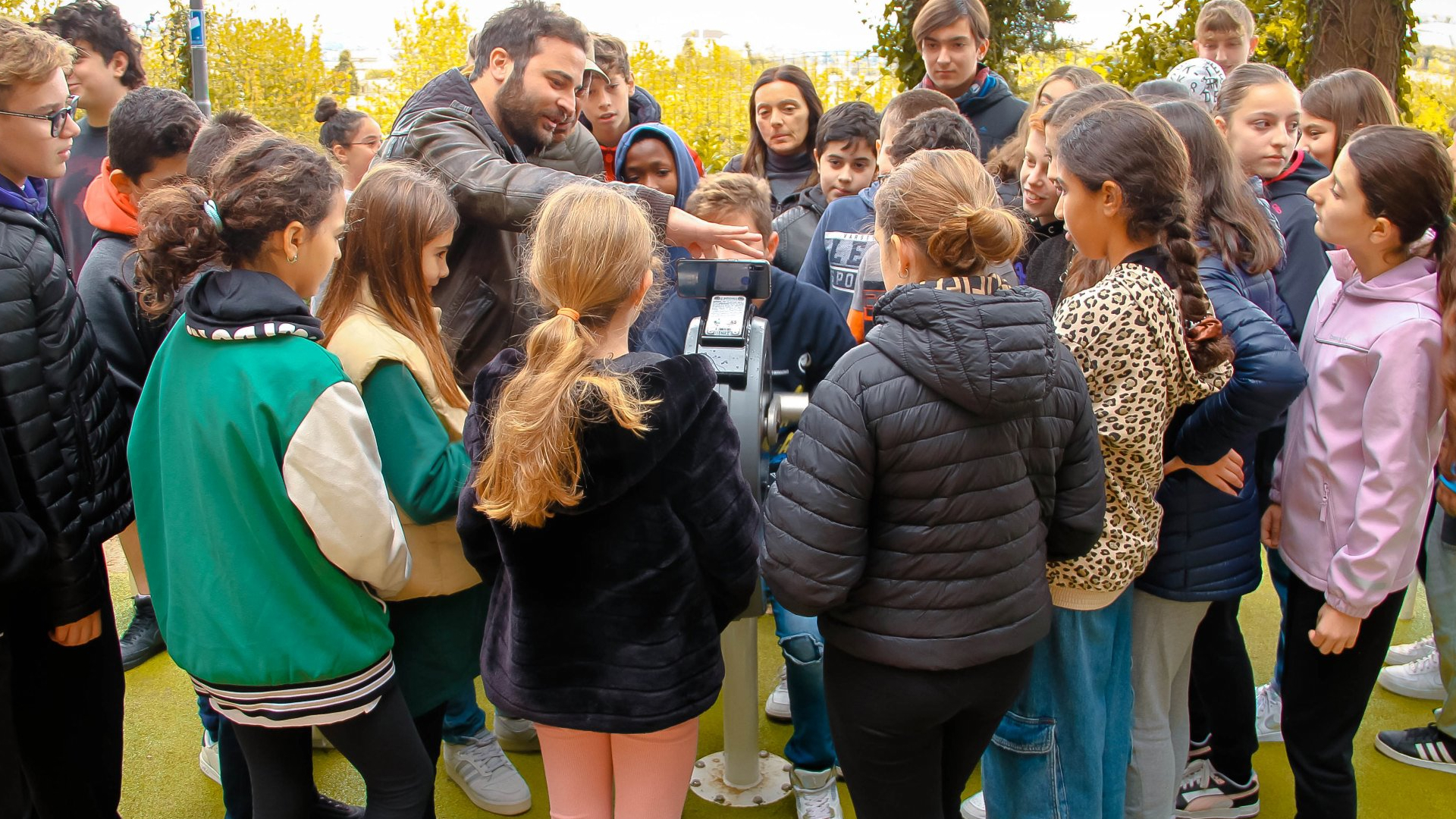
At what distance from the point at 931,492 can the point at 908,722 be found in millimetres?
397

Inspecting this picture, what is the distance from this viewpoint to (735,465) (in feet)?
5.85

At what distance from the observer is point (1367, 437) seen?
2051mm

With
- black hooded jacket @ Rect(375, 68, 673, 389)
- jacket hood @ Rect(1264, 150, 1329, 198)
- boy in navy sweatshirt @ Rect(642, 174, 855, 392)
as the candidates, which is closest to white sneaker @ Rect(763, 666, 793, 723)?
boy in navy sweatshirt @ Rect(642, 174, 855, 392)

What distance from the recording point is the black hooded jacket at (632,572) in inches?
67.6

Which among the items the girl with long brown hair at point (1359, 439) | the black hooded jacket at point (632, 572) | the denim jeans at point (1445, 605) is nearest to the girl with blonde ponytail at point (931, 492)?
the black hooded jacket at point (632, 572)

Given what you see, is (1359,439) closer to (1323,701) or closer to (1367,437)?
(1367,437)

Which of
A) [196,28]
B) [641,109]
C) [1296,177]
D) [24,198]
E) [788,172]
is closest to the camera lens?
[24,198]

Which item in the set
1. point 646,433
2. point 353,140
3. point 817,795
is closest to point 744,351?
point 646,433

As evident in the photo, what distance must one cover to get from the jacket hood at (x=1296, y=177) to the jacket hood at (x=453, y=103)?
2.26 metres

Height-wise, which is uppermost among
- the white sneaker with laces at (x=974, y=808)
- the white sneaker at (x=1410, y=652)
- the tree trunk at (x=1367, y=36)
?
the tree trunk at (x=1367, y=36)

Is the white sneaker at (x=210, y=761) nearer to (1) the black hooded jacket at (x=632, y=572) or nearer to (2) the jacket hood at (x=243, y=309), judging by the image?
(1) the black hooded jacket at (x=632, y=572)

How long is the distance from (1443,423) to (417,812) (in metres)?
2.22

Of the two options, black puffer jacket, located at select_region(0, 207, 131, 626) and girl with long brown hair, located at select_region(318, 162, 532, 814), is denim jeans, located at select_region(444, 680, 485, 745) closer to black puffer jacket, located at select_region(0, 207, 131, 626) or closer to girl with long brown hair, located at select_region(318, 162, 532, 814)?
girl with long brown hair, located at select_region(318, 162, 532, 814)

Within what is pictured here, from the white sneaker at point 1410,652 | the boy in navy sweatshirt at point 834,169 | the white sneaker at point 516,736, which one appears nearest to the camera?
the white sneaker at point 516,736
